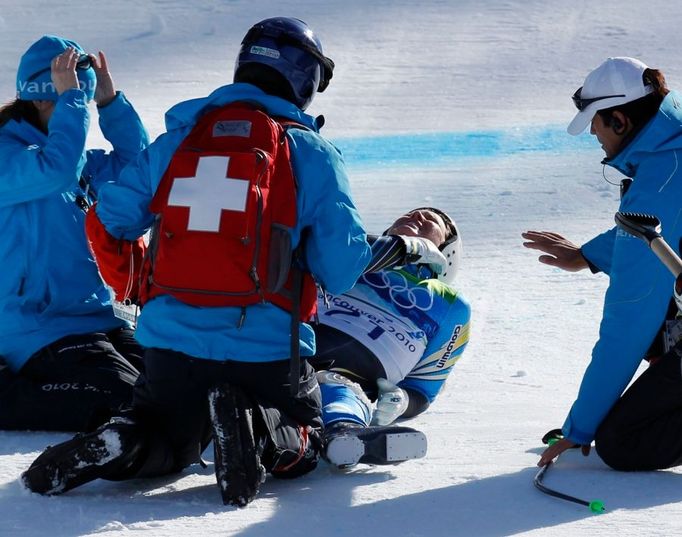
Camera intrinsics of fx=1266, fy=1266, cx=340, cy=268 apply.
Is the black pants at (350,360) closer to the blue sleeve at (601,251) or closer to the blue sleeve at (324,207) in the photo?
the blue sleeve at (601,251)

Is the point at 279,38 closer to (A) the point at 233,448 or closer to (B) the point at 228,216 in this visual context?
(B) the point at 228,216

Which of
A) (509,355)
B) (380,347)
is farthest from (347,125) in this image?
(380,347)

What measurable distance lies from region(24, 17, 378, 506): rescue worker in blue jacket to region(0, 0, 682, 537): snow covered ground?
0.10 m

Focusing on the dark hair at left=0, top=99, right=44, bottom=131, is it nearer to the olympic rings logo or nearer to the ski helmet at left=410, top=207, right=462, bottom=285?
the olympic rings logo

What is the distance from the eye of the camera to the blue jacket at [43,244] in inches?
160

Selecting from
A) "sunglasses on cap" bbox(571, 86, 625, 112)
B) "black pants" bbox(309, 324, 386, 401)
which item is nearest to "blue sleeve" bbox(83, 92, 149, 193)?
"black pants" bbox(309, 324, 386, 401)

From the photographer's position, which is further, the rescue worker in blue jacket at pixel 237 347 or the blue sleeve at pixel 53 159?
the blue sleeve at pixel 53 159

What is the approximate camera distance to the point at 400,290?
15.0 feet

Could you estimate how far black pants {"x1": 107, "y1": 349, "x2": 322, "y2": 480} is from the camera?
11.0ft

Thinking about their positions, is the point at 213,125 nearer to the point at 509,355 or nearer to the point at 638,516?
the point at 638,516

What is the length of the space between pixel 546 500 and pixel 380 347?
124 centimetres

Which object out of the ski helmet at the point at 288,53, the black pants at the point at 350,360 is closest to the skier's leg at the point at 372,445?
the black pants at the point at 350,360

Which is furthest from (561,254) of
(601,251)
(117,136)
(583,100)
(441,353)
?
(117,136)

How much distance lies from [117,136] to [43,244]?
523 mm
